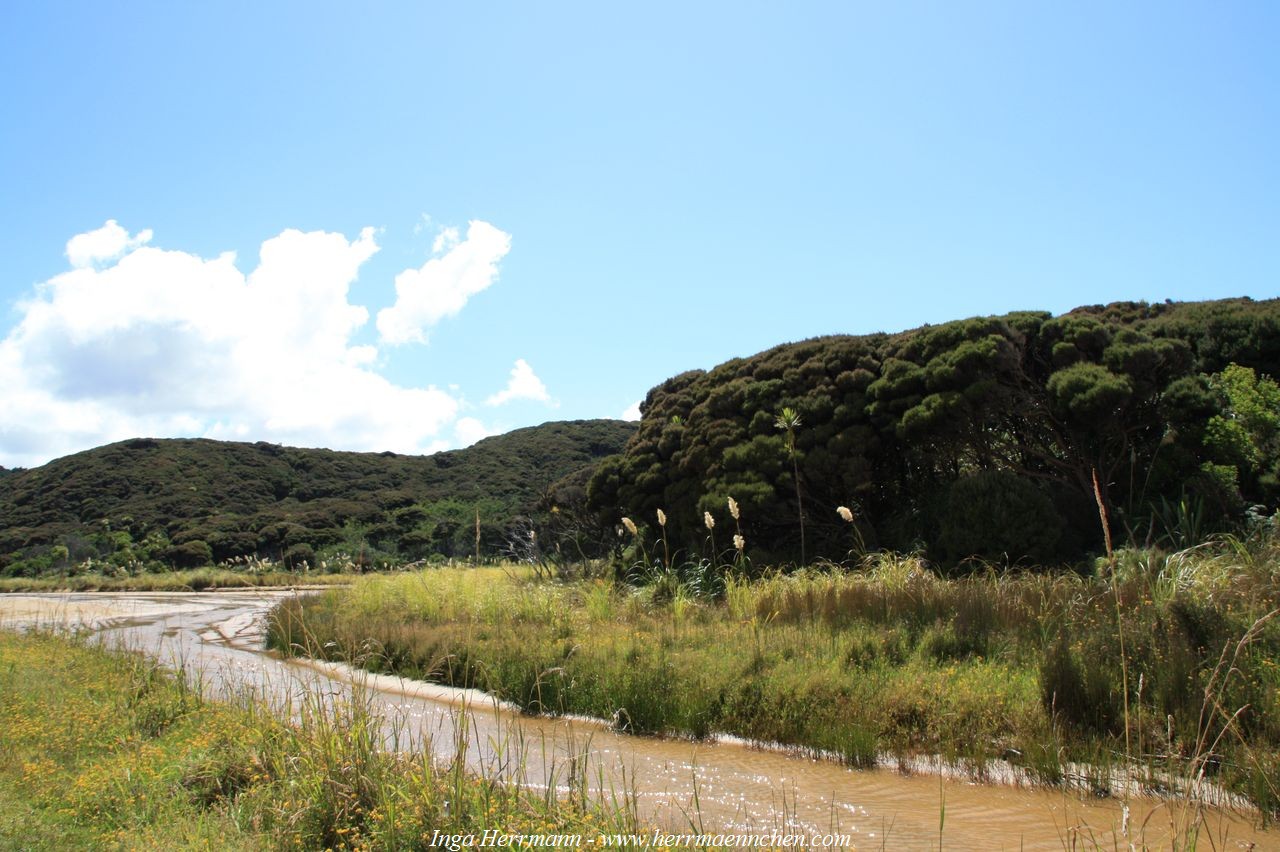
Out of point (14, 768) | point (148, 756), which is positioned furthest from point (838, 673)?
point (14, 768)

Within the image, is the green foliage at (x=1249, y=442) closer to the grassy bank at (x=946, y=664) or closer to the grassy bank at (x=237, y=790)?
the grassy bank at (x=946, y=664)

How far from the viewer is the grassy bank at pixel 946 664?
5824 millimetres

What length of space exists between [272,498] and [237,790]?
168 ft

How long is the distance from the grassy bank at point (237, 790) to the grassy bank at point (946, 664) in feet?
3.11

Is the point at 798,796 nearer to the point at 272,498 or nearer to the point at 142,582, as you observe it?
the point at 142,582

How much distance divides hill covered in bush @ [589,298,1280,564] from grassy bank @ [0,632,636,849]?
811cm

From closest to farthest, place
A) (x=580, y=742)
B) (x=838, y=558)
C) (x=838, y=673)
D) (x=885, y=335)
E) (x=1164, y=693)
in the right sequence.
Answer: (x=1164, y=693), (x=580, y=742), (x=838, y=673), (x=838, y=558), (x=885, y=335)

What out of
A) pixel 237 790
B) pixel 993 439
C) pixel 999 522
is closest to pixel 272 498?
pixel 993 439

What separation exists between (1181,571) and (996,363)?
5.37 m

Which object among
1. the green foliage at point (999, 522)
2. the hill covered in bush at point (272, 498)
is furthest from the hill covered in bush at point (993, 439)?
the hill covered in bush at point (272, 498)

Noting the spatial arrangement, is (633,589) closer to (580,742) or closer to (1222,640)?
(580,742)

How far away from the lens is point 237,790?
528cm

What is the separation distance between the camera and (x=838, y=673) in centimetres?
756

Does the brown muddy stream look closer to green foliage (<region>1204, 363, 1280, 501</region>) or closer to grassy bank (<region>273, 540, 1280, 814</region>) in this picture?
grassy bank (<region>273, 540, 1280, 814</region>)
